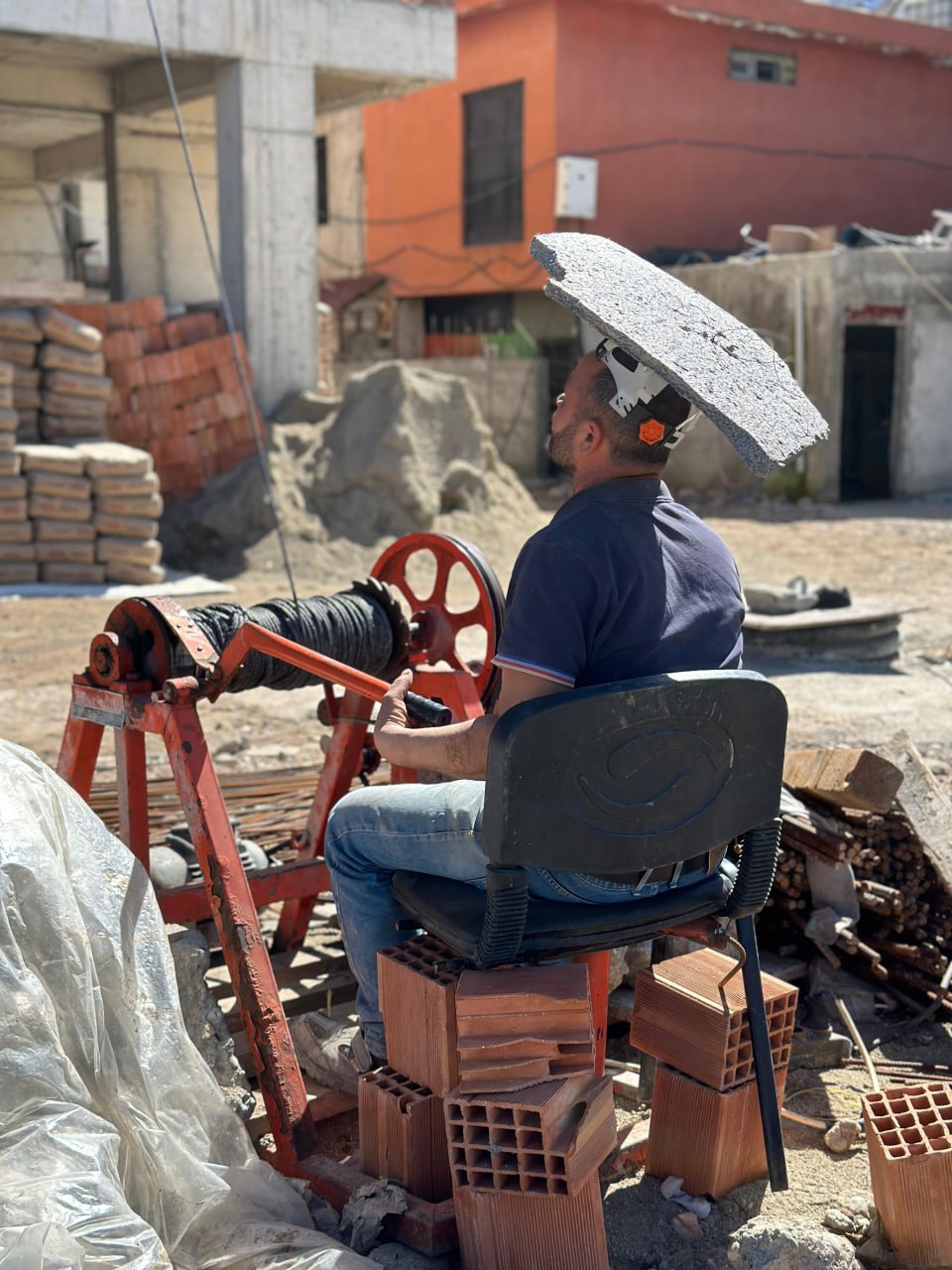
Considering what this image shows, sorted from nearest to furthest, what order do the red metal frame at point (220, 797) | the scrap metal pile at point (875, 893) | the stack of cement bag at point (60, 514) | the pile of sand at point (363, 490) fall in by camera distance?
the red metal frame at point (220, 797) → the scrap metal pile at point (875, 893) → the stack of cement bag at point (60, 514) → the pile of sand at point (363, 490)

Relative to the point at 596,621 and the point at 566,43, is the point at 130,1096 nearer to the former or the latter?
the point at 596,621

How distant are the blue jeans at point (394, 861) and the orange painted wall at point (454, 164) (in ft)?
59.0

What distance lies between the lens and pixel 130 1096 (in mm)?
2678

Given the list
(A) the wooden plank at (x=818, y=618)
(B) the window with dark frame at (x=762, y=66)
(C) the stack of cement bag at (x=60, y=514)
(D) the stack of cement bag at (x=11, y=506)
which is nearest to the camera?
(A) the wooden plank at (x=818, y=618)

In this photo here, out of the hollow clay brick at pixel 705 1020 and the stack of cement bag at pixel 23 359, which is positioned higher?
the stack of cement bag at pixel 23 359

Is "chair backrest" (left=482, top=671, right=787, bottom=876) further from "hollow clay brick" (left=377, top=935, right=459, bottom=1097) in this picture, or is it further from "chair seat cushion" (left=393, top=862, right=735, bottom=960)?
"hollow clay brick" (left=377, top=935, right=459, bottom=1097)

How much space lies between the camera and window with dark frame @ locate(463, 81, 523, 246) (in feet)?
69.5

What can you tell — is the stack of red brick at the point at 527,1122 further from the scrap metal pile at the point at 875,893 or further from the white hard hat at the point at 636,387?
the scrap metal pile at the point at 875,893

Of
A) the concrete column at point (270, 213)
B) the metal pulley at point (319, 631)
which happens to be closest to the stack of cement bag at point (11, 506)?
the concrete column at point (270, 213)

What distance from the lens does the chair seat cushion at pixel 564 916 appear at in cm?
264

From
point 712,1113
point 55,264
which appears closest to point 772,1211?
point 712,1113

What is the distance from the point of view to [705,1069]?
304cm

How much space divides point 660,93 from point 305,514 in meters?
12.2

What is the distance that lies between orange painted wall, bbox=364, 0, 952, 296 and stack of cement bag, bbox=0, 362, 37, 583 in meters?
11.8
